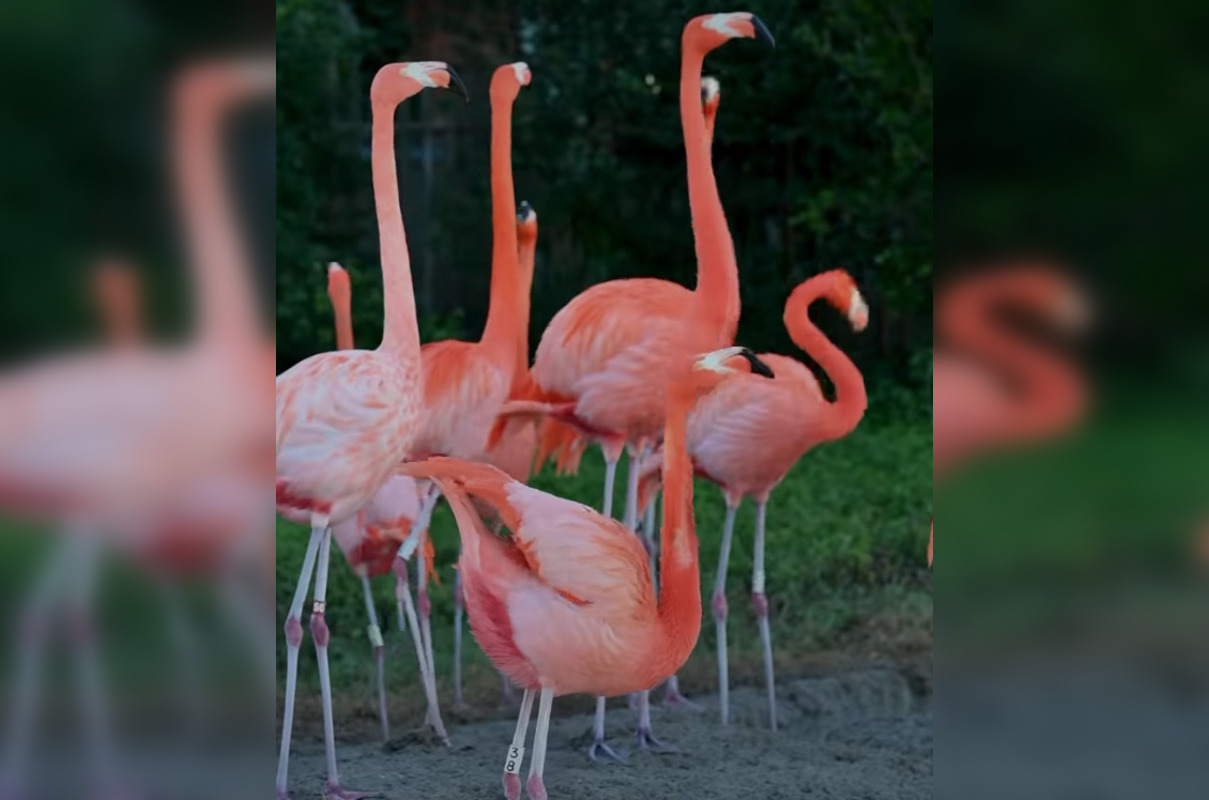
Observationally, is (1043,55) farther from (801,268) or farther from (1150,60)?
(801,268)

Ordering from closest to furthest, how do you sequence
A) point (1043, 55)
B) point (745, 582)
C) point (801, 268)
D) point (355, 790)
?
1. point (1043, 55)
2. point (355, 790)
3. point (801, 268)
4. point (745, 582)

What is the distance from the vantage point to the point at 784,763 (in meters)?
4.26

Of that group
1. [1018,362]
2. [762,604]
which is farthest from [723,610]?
[1018,362]

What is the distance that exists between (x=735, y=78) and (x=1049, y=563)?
2.32 metres

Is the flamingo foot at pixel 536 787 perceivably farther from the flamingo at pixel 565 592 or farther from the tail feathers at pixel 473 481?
the tail feathers at pixel 473 481

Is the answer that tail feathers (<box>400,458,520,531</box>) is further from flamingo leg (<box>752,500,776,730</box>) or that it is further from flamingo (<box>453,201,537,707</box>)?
flamingo leg (<box>752,500,776,730</box>)

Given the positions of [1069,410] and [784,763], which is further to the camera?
[784,763]

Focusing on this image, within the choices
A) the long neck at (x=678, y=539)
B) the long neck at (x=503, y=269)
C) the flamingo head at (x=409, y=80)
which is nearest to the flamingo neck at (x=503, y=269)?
the long neck at (x=503, y=269)

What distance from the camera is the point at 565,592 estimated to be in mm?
3391

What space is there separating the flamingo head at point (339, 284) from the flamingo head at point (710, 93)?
3.98ft

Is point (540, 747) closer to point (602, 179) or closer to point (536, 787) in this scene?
point (536, 787)

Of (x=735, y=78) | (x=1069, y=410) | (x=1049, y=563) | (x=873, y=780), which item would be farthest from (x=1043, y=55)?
(x=873, y=780)

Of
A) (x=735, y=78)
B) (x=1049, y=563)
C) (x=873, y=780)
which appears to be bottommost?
(x=873, y=780)

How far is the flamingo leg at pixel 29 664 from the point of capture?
7.34ft
